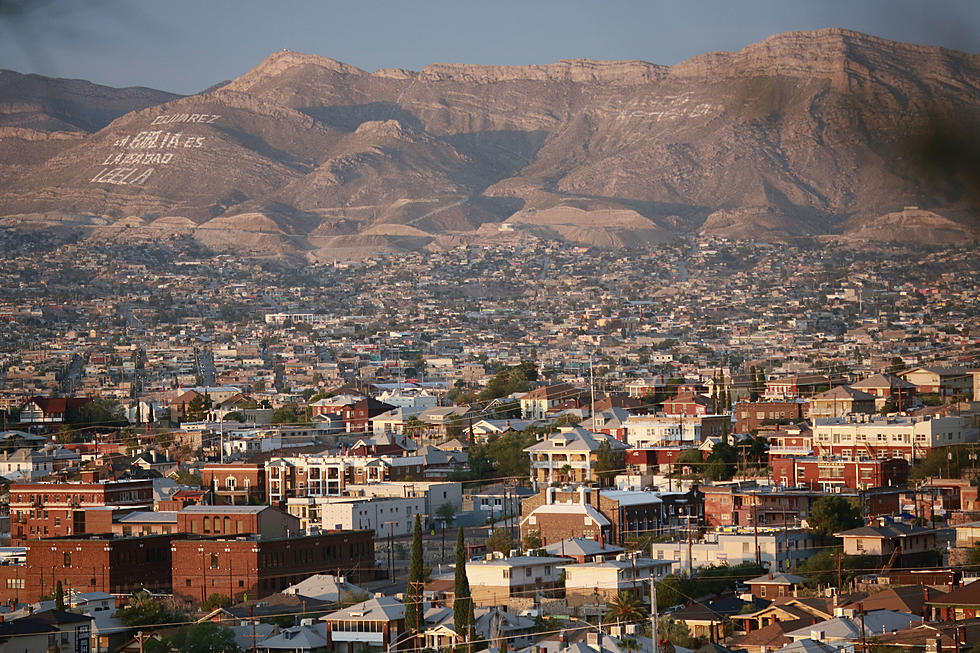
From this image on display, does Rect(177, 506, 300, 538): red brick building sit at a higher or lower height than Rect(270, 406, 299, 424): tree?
lower

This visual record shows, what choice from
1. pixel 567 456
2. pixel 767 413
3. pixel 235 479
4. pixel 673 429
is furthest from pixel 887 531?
pixel 767 413

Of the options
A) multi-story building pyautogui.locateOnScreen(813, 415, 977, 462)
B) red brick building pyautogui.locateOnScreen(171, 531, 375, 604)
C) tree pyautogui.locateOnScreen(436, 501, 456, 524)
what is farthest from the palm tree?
multi-story building pyautogui.locateOnScreen(813, 415, 977, 462)

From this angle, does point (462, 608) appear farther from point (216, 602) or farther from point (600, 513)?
point (600, 513)

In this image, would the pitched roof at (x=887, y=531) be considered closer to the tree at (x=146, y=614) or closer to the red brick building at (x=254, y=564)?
the red brick building at (x=254, y=564)

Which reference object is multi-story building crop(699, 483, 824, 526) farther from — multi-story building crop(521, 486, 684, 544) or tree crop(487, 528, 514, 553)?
tree crop(487, 528, 514, 553)

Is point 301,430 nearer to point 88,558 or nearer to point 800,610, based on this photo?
point 88,558

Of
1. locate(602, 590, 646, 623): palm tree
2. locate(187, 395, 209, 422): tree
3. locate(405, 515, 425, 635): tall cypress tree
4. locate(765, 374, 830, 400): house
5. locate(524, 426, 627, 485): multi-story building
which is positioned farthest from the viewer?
locate(187, 395, 209, 422): tree
